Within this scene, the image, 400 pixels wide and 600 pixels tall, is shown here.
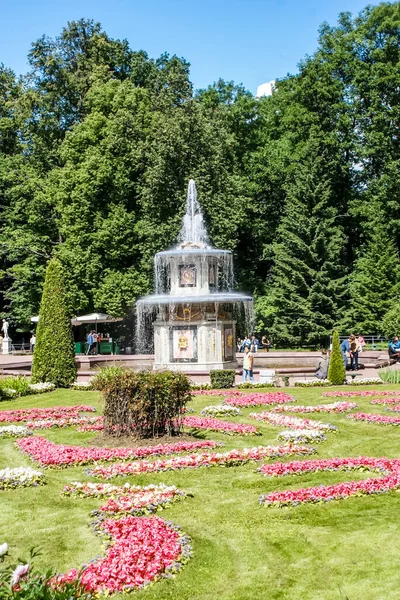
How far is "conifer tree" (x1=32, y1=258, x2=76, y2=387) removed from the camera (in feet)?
82.4

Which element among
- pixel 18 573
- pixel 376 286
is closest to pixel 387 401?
pixel 18 573

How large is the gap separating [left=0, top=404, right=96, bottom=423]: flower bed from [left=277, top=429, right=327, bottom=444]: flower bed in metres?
6.09

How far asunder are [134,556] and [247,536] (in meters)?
1.55

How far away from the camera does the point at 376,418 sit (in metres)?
16.2

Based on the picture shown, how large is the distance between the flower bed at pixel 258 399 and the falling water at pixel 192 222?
1646 cm

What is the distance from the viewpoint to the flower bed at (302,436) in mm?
13812

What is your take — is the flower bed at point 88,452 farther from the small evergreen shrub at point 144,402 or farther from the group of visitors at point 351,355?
the group of visitors at point 351,355

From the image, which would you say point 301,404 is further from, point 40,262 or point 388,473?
point 40,262

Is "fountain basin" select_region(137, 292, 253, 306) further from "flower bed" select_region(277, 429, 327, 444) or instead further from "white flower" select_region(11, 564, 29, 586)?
"white flower" select_region(11, 564, 29, 586)

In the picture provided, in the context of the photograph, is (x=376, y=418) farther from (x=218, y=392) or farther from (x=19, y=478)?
(x=19, y=478)

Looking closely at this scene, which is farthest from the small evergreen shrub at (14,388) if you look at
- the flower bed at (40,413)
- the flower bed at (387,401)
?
the flower bed at (387,401)

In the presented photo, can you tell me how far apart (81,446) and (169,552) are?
6.59 m

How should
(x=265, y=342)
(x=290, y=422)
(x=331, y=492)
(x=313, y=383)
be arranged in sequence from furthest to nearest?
(x=265, y=342) → (x=313, y=383) → (x=290, y=422) → (x=331, y=492)

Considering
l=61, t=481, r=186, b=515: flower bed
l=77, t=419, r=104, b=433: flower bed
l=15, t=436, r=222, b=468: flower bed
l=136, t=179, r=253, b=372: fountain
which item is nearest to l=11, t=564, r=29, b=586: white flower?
l=61, t=481, r=186, b=515: flower bed
